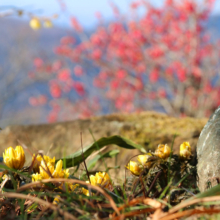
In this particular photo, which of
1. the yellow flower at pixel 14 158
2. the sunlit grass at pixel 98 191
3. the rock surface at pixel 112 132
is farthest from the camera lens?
the rock surface at pixel 112 132

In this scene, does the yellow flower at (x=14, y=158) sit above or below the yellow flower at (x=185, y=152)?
above

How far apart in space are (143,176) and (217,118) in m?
0.24

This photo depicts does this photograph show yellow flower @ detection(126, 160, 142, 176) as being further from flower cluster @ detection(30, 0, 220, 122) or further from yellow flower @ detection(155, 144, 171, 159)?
flower cluster @ detection(30, 0, 220, 122)

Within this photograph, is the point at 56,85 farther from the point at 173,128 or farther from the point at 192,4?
the point at 173,128

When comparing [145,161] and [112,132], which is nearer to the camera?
[145,161]

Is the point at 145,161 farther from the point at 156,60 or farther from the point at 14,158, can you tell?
the point at 156,60

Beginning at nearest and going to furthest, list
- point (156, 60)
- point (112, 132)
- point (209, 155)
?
point (209, 155), point (112, 132), point (156, 60)

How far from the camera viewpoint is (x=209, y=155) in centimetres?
65

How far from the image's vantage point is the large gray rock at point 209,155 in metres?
0.63

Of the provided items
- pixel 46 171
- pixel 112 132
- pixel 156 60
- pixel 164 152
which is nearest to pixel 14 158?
pixel 46 171

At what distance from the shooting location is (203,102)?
15.3 feet

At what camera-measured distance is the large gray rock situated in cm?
63

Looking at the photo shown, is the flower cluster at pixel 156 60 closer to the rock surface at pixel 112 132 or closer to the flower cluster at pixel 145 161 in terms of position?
the rock surface at pixel 112 132

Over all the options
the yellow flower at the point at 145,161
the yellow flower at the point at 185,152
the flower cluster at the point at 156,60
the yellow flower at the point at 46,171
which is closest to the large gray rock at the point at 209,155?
the yellow flower at the point at 185,152
